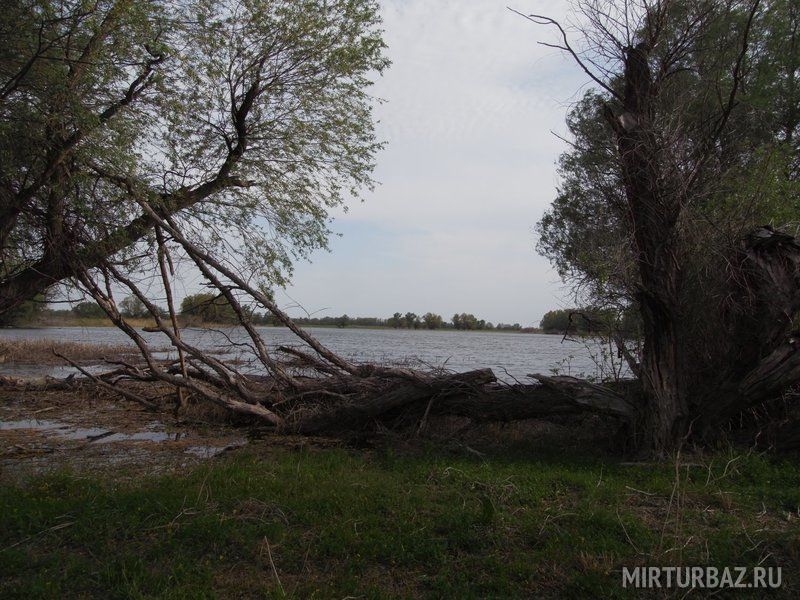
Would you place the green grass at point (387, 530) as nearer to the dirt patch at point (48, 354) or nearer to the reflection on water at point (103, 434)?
the reflection on water at point (103, 434)

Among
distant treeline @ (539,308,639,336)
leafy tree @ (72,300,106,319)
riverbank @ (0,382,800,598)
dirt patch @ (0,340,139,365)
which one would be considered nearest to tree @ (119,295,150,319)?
leafy tree @ (72,300,106,319)

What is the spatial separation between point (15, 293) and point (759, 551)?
37.9ft

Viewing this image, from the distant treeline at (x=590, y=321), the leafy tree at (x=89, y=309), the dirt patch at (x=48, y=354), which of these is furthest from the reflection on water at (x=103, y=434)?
the dirt patch at (x=48, y=354)

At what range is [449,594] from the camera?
4223 mm

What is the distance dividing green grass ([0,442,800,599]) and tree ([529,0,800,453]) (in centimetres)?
107

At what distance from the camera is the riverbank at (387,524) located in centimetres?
436

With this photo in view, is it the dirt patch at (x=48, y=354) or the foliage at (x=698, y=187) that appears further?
the dirt patch at (x=48, y=354)

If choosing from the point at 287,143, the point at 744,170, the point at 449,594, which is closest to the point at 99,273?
the point at 287,143

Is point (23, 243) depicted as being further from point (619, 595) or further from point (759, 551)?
point (759, 551)

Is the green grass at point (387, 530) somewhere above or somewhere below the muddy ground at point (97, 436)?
above

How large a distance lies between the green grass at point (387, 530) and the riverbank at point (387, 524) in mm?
17

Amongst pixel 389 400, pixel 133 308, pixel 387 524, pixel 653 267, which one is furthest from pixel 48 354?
pixel 653 267

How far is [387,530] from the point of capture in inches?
205

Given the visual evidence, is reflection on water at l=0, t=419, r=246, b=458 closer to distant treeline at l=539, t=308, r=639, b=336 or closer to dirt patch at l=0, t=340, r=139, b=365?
distant treeline at l=539, t=308, r=639, b=336
